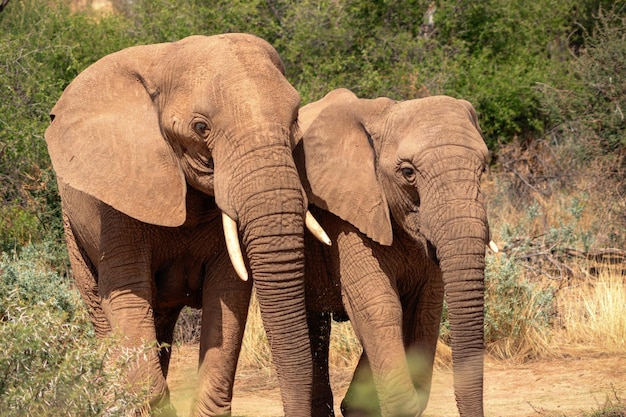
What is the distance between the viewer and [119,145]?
6.72 m

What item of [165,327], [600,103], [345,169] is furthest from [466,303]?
[600,103]

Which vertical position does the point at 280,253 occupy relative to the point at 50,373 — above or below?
above

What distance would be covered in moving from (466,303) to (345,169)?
51.5 inches

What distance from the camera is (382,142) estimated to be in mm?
6875

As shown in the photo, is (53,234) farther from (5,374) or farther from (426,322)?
(5,374)

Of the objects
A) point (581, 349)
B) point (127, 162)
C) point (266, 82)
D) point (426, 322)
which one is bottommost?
point (581, 349)

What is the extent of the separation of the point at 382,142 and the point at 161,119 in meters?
1.24

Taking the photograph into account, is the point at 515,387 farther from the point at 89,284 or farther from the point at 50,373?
the point at 50,373

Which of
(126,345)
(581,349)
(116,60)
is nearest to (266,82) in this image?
(116,60)

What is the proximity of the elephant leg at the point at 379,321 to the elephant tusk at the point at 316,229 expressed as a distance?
44 centimetres

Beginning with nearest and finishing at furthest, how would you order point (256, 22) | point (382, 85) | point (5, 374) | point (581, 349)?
point (5, 374), point (581, 349), point (382, 85), point (256, 22)

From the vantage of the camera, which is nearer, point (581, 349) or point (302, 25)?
point (581, 349)

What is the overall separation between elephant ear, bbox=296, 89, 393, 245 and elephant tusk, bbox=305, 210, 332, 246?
0.40m

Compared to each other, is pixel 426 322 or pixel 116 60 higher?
pixel 116 60
